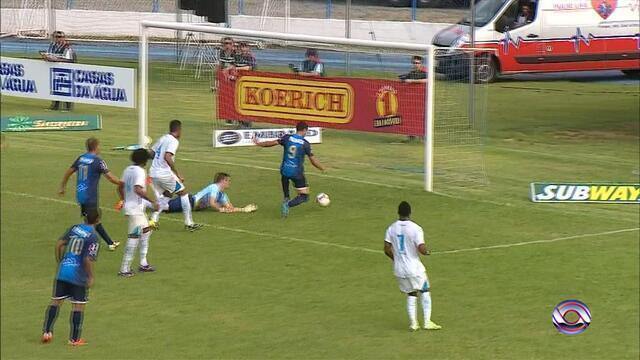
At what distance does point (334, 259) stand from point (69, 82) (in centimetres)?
1206

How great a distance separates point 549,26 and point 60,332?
28.7 m

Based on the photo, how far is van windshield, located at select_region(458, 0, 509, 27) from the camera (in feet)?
135

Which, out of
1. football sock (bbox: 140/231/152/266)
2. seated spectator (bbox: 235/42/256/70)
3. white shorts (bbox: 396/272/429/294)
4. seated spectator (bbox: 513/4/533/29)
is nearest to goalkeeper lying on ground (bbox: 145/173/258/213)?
football sock (bbox: 140/231/152/266)

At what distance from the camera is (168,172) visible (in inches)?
852

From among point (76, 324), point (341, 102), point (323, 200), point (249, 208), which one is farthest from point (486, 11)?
point (76, 324)

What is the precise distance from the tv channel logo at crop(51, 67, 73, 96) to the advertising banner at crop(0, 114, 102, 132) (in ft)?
5.31

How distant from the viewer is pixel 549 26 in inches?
1606

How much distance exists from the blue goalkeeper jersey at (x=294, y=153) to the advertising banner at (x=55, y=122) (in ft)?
34.4

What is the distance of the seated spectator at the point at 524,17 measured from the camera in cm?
4097

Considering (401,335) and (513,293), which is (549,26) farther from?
(401,335)

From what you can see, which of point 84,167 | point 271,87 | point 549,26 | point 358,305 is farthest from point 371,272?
point 549,26

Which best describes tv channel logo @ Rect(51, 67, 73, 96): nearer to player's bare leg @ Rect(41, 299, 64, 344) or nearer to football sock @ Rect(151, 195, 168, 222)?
football sock @ Rect(151, 195, 168, 222)

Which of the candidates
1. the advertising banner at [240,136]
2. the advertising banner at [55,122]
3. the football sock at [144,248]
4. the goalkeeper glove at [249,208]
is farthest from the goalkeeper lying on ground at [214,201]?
the advertising banner at [55,122]

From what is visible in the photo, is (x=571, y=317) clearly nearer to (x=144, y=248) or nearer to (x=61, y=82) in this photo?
(x=144, y=248)
